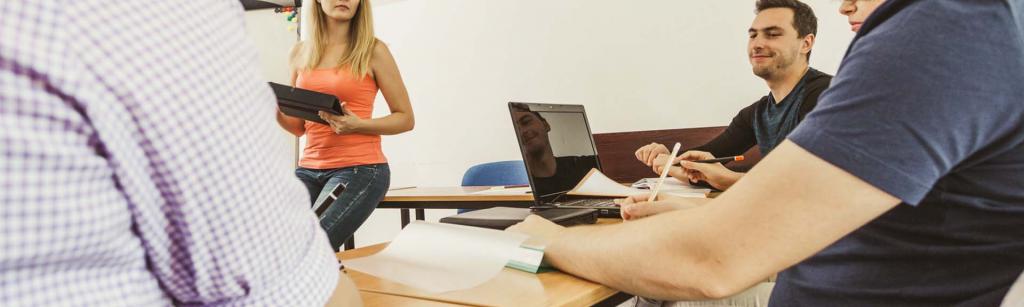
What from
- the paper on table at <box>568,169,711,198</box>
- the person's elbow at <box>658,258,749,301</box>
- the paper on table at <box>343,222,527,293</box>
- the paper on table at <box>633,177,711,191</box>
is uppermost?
the person's elbow at <box>658,258,749,301</box>

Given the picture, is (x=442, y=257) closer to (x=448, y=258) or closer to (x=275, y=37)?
(x=448, y=258)

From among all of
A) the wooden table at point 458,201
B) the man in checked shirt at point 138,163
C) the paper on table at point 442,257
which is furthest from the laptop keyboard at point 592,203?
the man in checked shirt at point 138,163

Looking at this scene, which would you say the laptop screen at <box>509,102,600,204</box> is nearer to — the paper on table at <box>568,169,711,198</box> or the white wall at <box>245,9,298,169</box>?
the paper on table at <box>568,169,711,198</box>

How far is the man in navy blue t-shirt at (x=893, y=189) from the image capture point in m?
0.56

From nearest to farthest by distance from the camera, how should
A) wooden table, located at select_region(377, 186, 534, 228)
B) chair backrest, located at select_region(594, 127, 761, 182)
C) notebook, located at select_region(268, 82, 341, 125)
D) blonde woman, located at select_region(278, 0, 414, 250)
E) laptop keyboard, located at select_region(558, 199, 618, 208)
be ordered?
laptop keyboard, located at select_region(558, 199, 618, 208), notebook, located at select_region(268, 82, 341, 125), blonde woman, located at select_region(278, 0, 414, 250), wooden table, located at select_region(377, 186, 534, 228), chair backrest, located at select_region(594, 127, 761, 182)

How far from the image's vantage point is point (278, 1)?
4.91 metres

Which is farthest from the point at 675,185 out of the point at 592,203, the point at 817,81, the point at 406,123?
the point at 406,123

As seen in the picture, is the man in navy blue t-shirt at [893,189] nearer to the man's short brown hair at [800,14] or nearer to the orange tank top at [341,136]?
the orange tank top at [341,136]

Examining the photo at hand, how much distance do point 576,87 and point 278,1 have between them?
2824mm

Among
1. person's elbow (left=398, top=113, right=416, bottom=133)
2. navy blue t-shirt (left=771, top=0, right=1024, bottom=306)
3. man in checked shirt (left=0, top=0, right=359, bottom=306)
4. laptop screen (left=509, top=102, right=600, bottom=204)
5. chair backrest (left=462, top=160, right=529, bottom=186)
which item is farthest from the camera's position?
chair backrest (left=462, top=160, right=529, bottom=186)

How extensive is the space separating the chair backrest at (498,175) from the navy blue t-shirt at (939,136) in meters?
2.28

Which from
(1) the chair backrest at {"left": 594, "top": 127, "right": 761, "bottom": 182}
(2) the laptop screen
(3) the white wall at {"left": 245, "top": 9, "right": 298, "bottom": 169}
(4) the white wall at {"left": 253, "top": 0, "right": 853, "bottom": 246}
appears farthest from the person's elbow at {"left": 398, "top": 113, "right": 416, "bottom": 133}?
(3) the white wall at {"left": 245, "top": 9, "right": 298, "bottom": 169}

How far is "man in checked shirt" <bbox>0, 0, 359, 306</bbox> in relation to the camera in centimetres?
33

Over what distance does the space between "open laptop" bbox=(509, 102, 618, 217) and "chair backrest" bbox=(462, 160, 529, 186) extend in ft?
3.04
